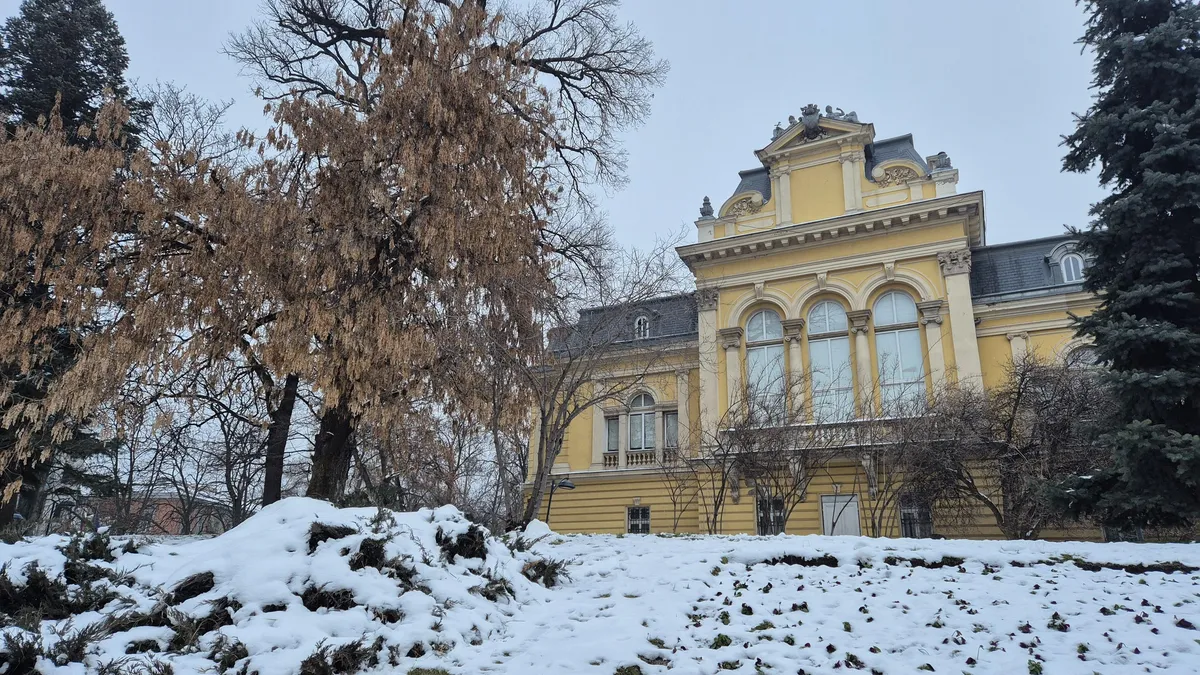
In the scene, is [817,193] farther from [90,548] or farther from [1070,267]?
[90,548]

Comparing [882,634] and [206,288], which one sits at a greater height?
[206,288]

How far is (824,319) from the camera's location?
79.6 feet

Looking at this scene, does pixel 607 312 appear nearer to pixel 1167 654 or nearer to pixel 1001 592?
pixel 1001 592

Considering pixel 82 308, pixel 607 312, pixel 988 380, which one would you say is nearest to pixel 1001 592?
pixel 607 312

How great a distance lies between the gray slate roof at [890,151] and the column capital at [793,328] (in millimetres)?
5857

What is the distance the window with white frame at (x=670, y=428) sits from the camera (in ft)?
84.7

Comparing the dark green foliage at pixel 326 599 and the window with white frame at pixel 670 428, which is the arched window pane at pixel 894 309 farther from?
the dark green foliage at pixel 326 599

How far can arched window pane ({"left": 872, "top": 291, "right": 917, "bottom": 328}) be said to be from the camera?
23312mm

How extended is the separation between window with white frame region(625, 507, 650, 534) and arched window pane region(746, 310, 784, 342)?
23.1 ft

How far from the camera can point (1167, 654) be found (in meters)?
5.38

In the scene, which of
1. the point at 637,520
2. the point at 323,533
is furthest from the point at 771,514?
the point at 323,533

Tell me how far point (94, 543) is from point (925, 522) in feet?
63.4

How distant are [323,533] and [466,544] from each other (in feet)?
5.25

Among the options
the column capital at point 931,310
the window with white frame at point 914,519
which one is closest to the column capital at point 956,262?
the column capital at point 931,310
